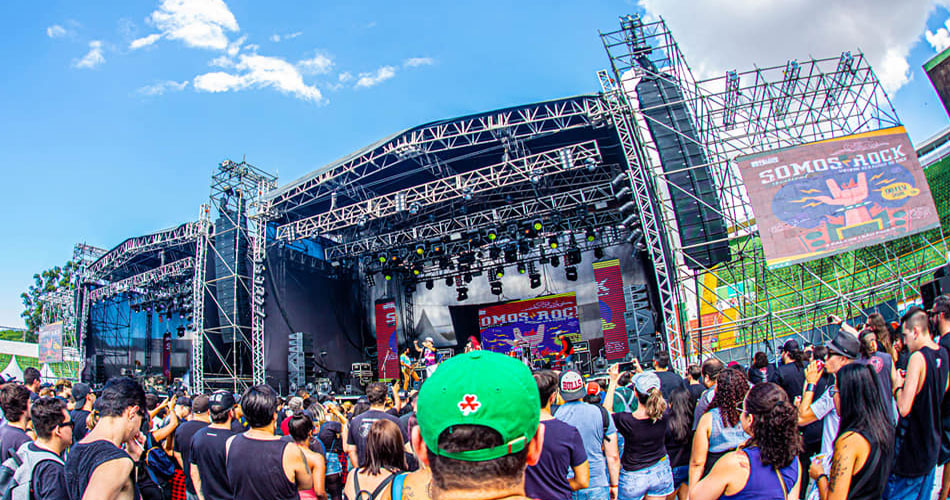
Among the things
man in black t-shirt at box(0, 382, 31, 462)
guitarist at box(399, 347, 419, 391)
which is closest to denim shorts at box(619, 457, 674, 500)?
man in black t-shirt at box(0, 382, 31, 462)

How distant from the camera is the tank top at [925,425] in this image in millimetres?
2787

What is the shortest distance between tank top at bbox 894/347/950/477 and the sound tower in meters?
8.30

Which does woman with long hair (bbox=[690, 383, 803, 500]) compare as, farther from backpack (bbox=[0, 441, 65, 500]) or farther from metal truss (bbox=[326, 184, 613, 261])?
metal truss (bbox=[326, 184, 613, 261])

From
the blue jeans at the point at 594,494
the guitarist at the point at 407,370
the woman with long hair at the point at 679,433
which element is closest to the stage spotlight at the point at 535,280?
the guitarist at the point at 407,370

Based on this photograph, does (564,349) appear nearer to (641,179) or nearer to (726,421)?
(641,179)

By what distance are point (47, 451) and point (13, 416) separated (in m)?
1.02

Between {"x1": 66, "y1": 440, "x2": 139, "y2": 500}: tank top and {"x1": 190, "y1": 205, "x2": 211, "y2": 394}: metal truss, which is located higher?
{"x1": 190, "y1": 205, "x2": 211, "y2": 394}: metal truss

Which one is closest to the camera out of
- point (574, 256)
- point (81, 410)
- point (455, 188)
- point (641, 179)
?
point (81, 410)

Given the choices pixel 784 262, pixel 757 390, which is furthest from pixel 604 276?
pixel 757 390

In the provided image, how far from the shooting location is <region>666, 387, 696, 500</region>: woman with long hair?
158 inches

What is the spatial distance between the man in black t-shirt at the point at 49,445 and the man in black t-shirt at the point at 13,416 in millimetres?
730

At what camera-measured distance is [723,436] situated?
3.20 metres

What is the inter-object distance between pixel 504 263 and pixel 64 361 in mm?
19445

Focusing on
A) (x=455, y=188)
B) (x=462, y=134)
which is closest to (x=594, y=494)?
(x=462, y=134)
